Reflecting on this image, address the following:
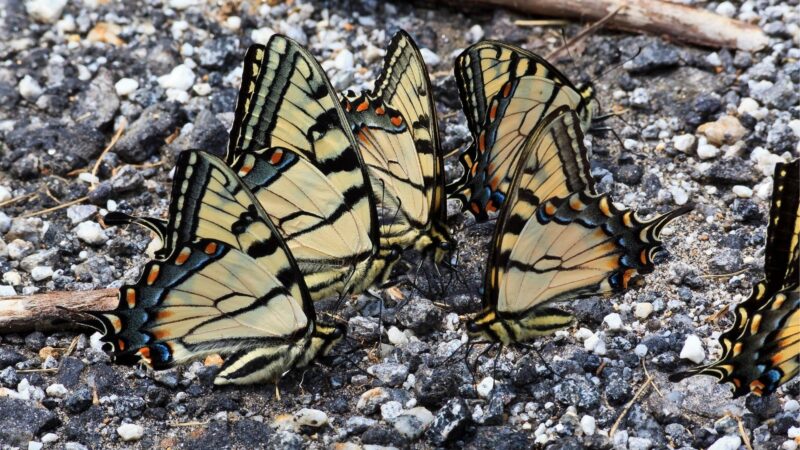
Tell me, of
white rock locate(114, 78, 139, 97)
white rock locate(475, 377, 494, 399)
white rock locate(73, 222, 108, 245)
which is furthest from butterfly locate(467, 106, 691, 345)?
white rock locate(114, 78, 139, 97)

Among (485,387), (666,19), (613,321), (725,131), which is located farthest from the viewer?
(666,19)

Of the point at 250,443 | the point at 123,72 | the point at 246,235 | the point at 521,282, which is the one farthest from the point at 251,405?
the point at 123,72

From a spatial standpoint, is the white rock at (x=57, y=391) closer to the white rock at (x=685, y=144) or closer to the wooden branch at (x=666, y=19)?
the white rock at (x=685, y=144)

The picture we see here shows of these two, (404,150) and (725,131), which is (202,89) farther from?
(725,131)

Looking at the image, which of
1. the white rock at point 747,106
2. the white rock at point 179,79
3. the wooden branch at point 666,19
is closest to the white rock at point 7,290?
the white rock at point 179,79

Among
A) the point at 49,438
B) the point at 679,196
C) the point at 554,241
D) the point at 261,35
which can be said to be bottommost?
the point at 49,438

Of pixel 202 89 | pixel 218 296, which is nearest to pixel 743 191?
pixel 218 296

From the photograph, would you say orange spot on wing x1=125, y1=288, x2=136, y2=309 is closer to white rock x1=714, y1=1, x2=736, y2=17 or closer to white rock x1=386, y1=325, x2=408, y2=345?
white rock x1=386, y1=325, x2=408, y2=345
